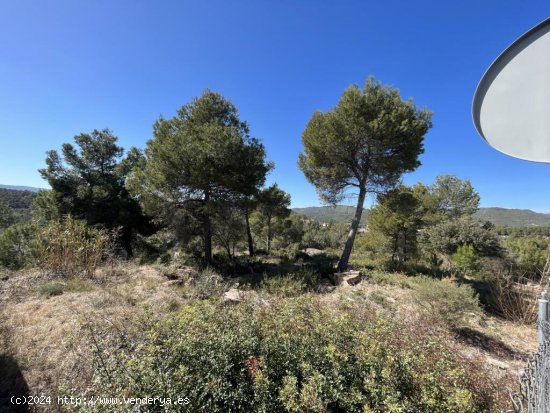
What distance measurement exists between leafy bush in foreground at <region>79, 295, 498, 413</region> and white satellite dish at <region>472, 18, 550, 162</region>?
1819 mm

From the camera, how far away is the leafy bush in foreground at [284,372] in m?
1.68

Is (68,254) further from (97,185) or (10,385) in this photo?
(97,185)

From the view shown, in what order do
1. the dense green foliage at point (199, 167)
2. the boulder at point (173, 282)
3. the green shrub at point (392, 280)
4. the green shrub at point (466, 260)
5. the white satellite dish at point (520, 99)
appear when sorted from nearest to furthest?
1. the white satellite dish at point (520, 99)
2. the boulder at point (173, 282)
3. the green shrub at point (392, 280)
4. the dense green foliage at point (199, 167)
5. the green shrub at point (466, 260)

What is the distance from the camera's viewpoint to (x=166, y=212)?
8.98 metres

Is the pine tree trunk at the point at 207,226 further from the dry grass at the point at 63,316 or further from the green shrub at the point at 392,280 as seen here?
the green shrub at the point at 392,280

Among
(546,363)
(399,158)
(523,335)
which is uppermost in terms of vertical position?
(399,158)

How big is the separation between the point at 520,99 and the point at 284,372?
96.7 inches

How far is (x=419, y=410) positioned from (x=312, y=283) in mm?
5467

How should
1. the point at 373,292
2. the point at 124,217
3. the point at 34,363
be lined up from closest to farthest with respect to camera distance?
the point at 34,363 → the point at 373,292 → the point at 124,217

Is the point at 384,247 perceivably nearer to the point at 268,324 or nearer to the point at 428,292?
the point at 428,292

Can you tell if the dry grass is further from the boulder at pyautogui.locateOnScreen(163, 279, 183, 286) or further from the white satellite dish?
the white satellite dish

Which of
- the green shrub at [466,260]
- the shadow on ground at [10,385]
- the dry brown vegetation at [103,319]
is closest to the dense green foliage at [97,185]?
the dry brown vegetation at [103,319]

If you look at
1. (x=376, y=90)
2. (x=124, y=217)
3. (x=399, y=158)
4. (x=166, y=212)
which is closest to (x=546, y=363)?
(x=399, y=158)

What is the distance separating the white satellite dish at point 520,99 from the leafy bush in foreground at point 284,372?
1.82m
